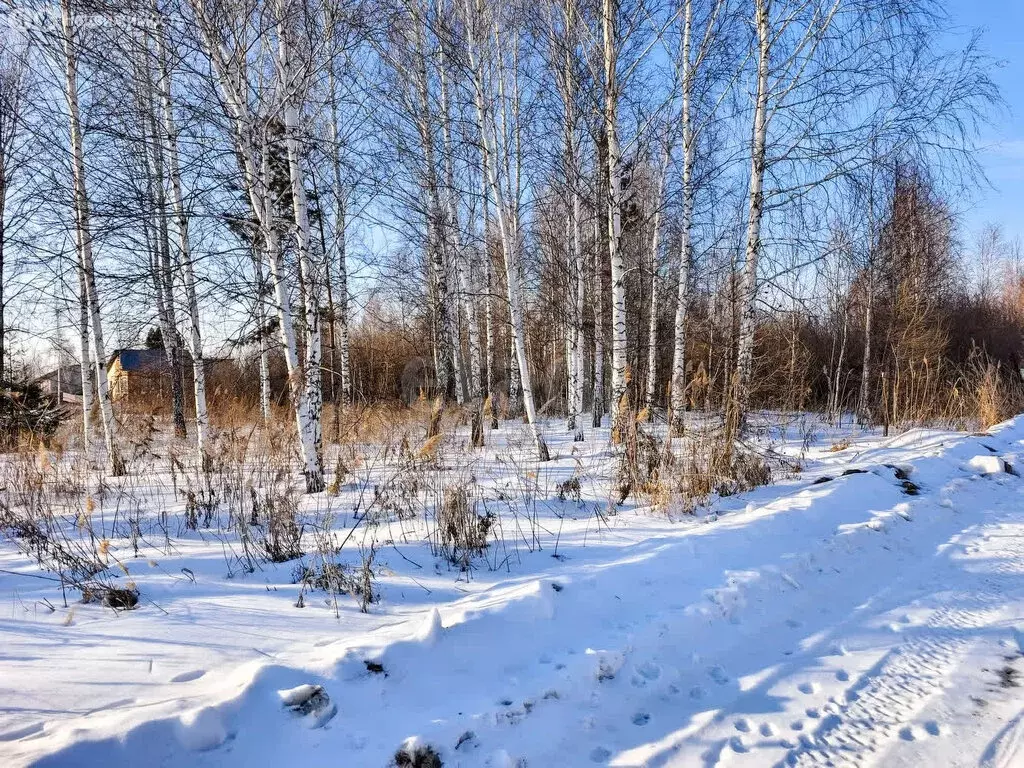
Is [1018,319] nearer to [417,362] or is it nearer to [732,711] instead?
[417,362]

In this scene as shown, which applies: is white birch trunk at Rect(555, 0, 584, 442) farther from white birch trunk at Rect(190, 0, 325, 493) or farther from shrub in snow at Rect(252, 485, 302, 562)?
shrub in snow at Rect(252, 485, 302, 562)

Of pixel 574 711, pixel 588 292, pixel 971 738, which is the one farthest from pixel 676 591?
pixel 588 292

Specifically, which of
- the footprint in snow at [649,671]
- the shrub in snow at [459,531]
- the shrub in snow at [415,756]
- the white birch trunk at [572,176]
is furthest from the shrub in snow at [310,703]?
the white birch trunk at [572,176]

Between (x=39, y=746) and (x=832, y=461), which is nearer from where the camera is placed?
(x=39, y=746)

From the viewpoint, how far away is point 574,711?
217cm

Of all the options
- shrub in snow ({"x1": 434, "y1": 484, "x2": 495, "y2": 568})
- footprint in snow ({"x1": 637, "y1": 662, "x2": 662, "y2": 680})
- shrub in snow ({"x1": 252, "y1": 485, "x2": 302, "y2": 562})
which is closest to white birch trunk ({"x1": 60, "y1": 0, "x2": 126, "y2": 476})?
shrub in snow ({"x1": 252, "y1": 485, "x2": 302, "y2": 562})

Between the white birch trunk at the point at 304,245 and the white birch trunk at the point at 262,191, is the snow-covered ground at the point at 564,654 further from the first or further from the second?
the white birch trunk at the point at 304,245

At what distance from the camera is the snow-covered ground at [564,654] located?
192 cm

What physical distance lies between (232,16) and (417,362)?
17.5 metres

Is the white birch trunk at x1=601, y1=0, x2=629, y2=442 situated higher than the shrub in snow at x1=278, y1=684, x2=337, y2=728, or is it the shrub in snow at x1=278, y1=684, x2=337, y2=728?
the white birch trunk at x1=601, y1=0, x2=629, y2=442

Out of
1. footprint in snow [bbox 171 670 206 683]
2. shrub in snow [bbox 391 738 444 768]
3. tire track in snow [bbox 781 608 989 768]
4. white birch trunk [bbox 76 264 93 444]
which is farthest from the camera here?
white birch trunk [bbox 76 264 93 444]

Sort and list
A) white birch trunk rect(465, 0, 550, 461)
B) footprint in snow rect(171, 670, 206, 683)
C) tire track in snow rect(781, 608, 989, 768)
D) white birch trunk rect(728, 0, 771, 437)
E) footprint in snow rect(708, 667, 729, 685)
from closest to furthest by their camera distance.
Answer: tire track in snow rect(781, 608, 989, 768) → footprint in snow rect(171, 670, 206, 683) → footprint in snow rect(708, 667, 729, 685) → white birch trunk rect(728, 0, 771, 437) → white birch trunk rect(465, 0, 550, 461)

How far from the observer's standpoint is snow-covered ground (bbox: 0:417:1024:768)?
1921 millimetres

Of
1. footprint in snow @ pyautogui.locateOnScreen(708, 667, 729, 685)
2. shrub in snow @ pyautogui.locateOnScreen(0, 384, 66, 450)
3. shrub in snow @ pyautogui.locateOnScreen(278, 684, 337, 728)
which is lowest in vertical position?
footprint in snow @ pyautogui.locateOnScreen(708, 667, 729, 685)
